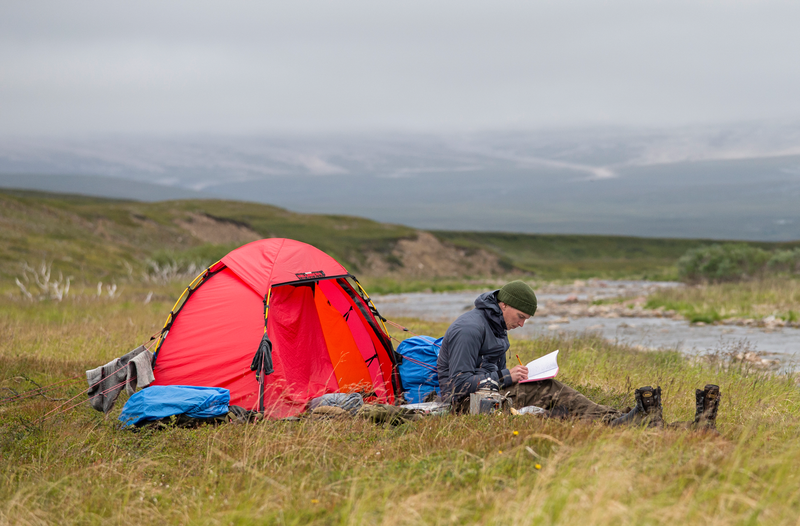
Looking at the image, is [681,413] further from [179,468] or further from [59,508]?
[59,508]

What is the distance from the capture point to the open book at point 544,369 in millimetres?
6082

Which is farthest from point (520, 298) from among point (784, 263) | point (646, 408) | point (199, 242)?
point (199, 242)

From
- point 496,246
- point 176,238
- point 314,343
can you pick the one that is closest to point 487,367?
point 314,343

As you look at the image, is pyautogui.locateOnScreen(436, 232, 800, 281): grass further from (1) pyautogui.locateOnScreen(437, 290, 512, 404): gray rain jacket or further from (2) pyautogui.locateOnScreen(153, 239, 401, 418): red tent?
(1) pyautogui.locateOnScreen(437, 290, 512, 404): gray rain jacket

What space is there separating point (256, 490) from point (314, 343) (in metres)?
4.08

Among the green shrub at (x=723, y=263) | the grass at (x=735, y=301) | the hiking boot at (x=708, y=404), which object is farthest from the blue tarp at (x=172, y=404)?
the green shrub at (x=723, y=263)

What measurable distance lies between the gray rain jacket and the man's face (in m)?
0.06

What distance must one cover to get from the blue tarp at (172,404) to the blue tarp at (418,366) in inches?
87.8

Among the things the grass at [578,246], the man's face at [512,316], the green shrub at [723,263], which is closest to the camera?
the man's face at [512,316]

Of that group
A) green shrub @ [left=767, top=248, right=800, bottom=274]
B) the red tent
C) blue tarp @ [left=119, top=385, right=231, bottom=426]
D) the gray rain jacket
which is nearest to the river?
the red tent

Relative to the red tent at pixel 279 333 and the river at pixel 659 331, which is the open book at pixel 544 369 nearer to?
the red tent at pixel 279 333

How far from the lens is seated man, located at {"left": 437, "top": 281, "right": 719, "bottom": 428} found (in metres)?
5.94

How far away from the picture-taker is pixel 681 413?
654 centimetres

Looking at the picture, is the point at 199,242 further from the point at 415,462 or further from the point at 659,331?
the point at 415,462
